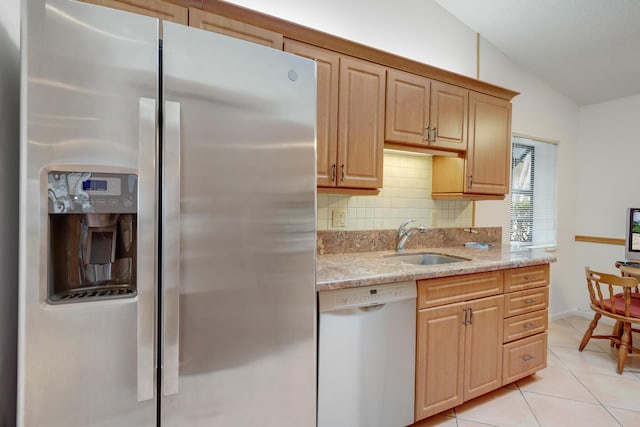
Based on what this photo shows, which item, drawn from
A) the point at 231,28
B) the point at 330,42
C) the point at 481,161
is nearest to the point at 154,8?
the point at 231,28

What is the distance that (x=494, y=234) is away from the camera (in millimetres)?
2971

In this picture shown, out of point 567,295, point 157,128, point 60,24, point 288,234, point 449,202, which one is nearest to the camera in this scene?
point 60,24

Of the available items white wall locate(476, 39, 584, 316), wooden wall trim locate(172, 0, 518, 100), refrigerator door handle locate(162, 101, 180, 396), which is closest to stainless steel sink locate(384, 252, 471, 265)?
white wall locate(476, 39, 584, 316)

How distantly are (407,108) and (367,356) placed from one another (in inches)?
60.6

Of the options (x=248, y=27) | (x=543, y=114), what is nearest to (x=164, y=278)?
(x=248, y=27)

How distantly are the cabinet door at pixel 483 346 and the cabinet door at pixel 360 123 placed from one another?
998 millimetres

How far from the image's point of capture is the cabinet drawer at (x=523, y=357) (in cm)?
204

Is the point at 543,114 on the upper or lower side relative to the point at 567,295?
upper

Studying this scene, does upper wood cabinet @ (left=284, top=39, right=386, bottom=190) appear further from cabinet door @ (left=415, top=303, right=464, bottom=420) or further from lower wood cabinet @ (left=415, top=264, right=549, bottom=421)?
cabinet door @ (left=415, top=303, right=464, bottom=420)

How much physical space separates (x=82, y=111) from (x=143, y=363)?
0.74 m

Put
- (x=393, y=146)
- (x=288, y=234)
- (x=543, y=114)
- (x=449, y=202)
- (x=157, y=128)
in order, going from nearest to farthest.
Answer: (x=157, y=128) < (x=288, y=234) < (x=393, y=146) < (x=449, y=202) < (x=543, y=114)

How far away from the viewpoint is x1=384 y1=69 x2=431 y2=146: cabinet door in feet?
6.53

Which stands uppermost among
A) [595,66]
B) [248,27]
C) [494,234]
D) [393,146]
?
[595,66]

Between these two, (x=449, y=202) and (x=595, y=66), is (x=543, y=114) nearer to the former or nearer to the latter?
(x=595, y=66)
